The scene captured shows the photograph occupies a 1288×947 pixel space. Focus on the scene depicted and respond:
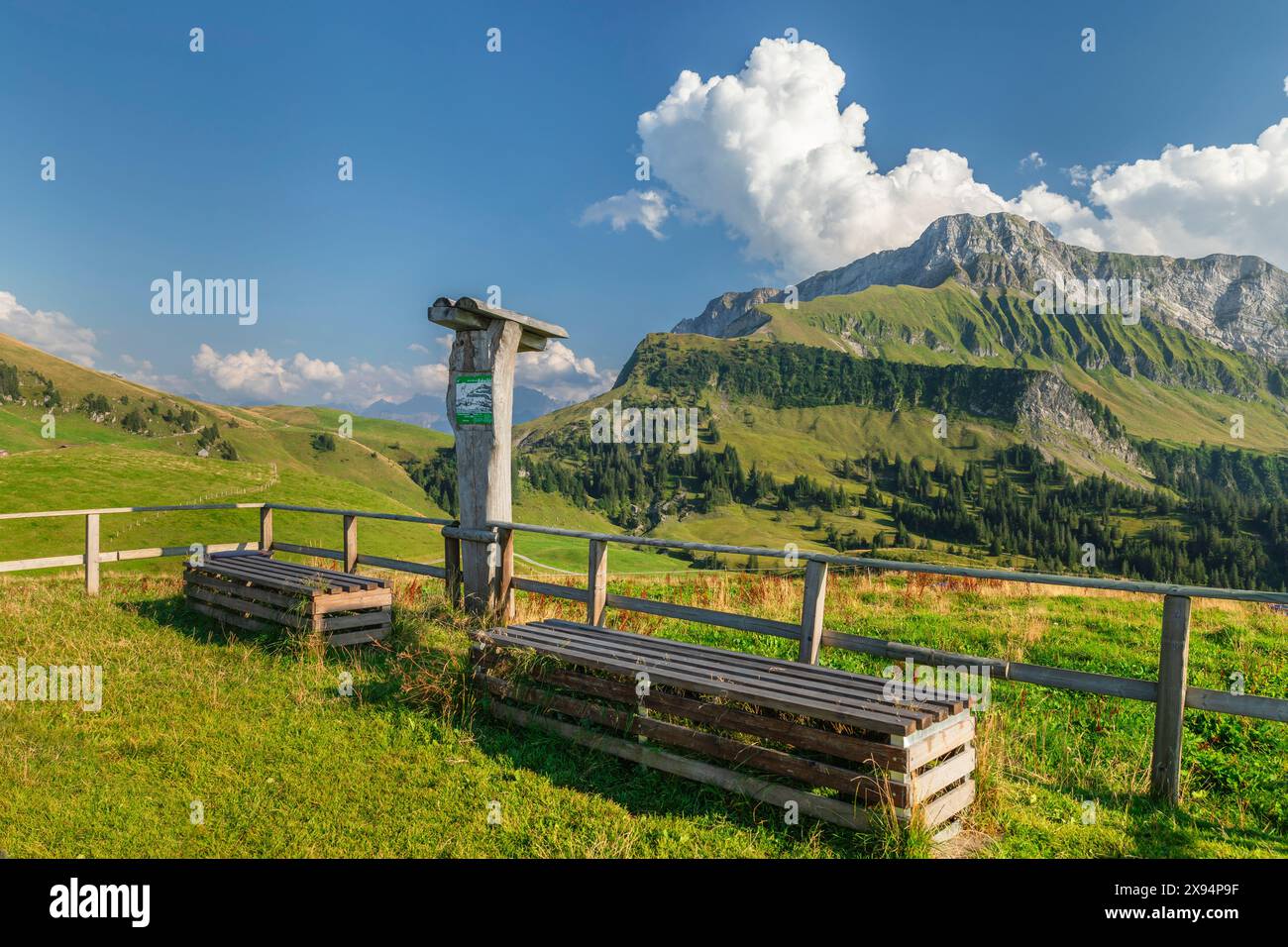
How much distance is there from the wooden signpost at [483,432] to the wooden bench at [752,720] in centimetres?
302

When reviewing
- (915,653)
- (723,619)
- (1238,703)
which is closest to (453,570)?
(723,619)

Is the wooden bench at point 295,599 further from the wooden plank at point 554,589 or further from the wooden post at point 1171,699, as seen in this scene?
the wooden post at point 1171,699

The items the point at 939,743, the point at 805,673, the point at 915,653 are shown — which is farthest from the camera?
the point at 915,653

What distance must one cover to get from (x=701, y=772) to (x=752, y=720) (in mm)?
502

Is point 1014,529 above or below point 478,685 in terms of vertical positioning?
below

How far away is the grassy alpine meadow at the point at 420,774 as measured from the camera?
4.37 m

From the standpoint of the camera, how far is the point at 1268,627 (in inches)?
542

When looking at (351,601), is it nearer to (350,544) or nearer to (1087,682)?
(350,544)

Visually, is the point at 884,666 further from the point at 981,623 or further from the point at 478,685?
the point at 478,685

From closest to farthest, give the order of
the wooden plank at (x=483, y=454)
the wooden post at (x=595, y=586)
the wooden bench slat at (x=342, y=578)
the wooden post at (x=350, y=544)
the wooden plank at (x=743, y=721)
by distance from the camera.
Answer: the wooden plank at (x=743, y=721) → the wooden post at (x=595, y=586) → the wooden bench slat at (x=342, y=578) → the wooden plank at (x=483, y=454) → the wooden post at (x=350, y=544)

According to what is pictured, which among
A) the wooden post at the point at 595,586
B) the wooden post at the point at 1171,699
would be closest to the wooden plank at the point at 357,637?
the wooden post at the point at 595,586

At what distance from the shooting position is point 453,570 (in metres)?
10.0
